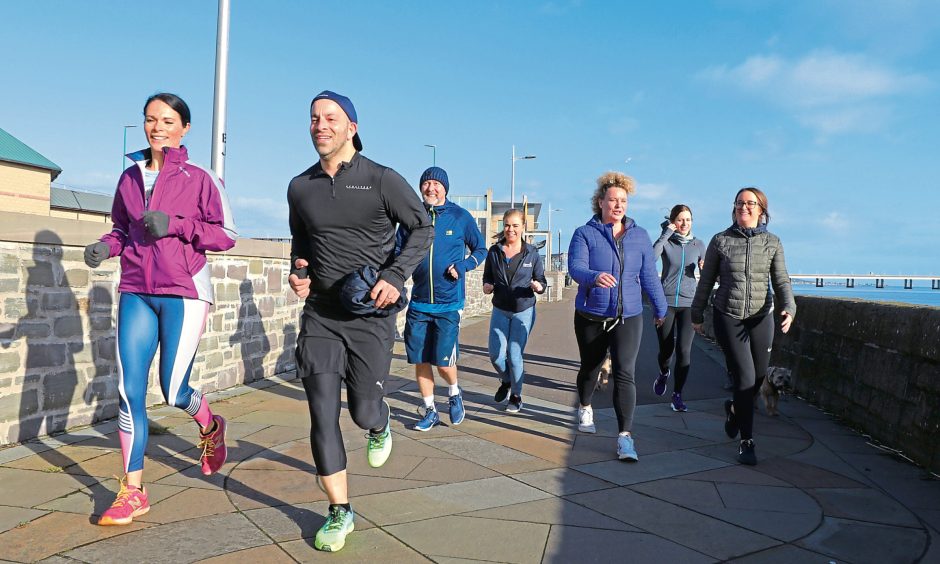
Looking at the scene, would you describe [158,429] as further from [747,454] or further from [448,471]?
[747,454]

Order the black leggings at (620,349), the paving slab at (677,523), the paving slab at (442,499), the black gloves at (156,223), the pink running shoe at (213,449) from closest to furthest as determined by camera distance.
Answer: the paving slab at (677,523), the black gloves at (156,223), the paving slab at (442,499), the pink running shoe at (213,449), the black leggings at (620,349)

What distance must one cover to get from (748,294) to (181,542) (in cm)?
414

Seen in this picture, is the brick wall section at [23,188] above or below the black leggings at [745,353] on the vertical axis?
above

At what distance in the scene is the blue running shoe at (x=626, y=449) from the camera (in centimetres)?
491

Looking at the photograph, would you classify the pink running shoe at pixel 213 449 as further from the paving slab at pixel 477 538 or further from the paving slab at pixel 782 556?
the paving slab at pixel 782 556

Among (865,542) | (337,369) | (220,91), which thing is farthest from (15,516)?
(220,91)

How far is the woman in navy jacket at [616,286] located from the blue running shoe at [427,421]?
1296 millimetres

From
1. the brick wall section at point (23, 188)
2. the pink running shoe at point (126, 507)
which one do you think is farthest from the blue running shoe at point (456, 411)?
the brick wall section at point (23, 188)

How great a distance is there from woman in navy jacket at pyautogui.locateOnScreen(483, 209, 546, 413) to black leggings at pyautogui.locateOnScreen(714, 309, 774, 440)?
1.90 meters

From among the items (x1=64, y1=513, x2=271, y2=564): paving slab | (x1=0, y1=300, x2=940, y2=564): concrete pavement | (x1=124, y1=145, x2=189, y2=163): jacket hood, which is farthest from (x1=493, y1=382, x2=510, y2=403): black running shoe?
(x1=124, y1=145, x2=189, y2=163): jacket hood

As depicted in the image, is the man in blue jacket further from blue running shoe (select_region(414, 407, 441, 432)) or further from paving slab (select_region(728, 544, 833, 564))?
paving slab (select_region(728, 544, 833, 564))

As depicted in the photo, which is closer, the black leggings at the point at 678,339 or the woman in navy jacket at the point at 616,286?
the woman in navy jacket at the point at 616,286

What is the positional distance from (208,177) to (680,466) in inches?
137

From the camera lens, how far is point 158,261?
3.63 m
